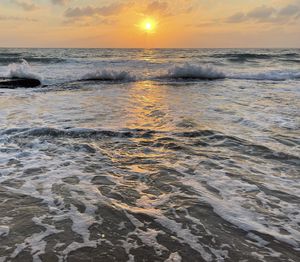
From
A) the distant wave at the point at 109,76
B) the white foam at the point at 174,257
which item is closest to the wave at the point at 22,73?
the distant wave at the point at 109,76

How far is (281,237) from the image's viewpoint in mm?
3135

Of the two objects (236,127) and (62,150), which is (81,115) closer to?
(62,150)

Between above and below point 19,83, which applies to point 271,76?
above

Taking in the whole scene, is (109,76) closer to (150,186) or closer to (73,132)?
(73,132)

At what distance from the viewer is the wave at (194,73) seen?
69.2 feet

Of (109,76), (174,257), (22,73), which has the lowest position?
(174,257)

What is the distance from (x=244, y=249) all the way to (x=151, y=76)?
18.9m

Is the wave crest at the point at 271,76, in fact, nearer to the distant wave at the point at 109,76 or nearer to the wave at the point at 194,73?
the wave at the point at 194,73

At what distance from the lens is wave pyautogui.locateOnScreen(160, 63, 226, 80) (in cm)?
2109

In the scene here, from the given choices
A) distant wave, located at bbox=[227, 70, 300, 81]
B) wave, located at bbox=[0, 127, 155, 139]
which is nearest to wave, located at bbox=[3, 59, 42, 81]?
distant wave, located at bbox=[227, 70, 300, 81]

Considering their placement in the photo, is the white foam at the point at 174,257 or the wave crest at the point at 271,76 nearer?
the white foam at the point at 174,257

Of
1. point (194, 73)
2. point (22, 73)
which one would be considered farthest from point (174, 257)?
point (194, 73)

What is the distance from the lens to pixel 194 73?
21.6 m

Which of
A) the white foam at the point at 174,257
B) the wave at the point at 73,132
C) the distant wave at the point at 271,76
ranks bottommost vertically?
the white foam at the point at 174,257
